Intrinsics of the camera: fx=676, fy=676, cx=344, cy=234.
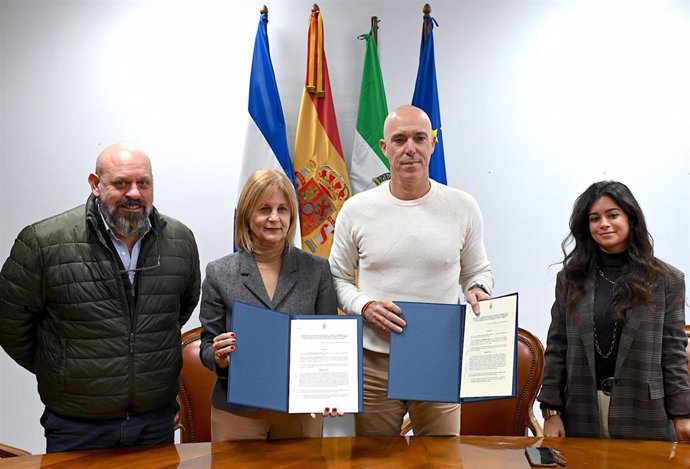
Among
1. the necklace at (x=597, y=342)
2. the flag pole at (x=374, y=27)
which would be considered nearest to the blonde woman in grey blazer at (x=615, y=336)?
the necklace at (x=597, y=342)

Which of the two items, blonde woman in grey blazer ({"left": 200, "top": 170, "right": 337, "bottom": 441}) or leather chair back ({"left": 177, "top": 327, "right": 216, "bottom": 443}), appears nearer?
blonde woman in grey blazer ({"left": 200, "top": 170, "right": 337, "bottom": 441})

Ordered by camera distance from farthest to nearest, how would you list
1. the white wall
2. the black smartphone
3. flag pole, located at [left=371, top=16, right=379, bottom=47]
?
the white wall → flag pole, located at [left=371, top=16, right=379, bottom=47] → the black smartphone

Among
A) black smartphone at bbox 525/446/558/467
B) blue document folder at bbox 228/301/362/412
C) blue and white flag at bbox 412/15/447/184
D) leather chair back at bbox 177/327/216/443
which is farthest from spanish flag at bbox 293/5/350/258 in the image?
black smartphone at bbox 525/446/558/467

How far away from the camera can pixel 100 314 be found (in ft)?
7.55

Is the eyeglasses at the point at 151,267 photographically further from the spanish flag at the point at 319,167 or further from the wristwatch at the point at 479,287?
the spanish flag at the point at 319,167

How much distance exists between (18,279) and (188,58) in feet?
7.20

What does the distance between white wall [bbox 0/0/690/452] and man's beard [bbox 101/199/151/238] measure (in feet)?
A: 5.79

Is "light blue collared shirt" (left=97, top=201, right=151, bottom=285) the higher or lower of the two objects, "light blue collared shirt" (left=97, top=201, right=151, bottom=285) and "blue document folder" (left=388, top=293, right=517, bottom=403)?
the higher

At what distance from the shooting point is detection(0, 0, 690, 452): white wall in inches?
160

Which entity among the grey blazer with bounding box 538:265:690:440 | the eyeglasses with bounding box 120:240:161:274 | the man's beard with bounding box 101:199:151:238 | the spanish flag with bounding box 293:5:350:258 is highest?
the spanish flag with bounding box 293:5:350:258

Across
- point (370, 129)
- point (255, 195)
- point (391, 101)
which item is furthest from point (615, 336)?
point (391, 101)

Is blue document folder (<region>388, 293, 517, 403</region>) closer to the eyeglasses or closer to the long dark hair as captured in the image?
the long dark hair

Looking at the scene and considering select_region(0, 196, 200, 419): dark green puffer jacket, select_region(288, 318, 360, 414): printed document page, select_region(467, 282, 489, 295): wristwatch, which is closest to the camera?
select_region(288, 318, 360, 414): printed document page

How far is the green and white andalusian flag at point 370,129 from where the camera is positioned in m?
3.91
